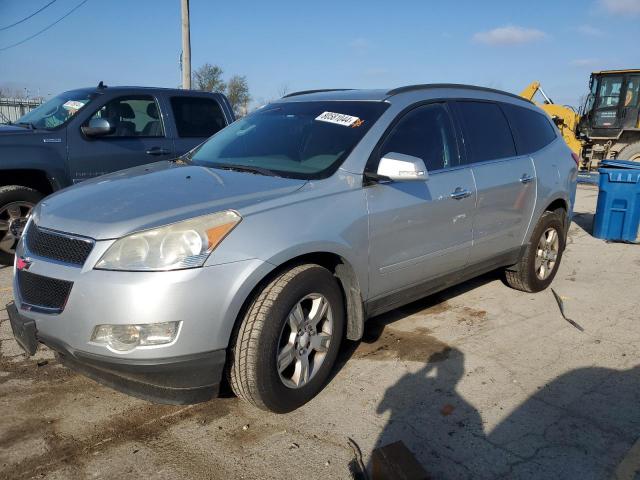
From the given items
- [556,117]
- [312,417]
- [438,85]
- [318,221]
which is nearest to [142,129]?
[438,85]

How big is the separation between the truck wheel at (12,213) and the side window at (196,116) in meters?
1.82

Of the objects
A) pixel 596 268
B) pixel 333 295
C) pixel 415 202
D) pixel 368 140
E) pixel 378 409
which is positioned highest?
pixel 368 140

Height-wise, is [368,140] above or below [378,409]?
above

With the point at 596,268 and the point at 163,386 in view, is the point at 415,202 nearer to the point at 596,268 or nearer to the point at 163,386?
the point at 163,386

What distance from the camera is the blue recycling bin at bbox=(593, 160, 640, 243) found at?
24.6 feet

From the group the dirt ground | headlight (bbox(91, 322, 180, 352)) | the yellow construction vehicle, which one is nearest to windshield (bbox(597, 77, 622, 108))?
the yellow construction vehicle

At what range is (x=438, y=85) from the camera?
411 centimetres

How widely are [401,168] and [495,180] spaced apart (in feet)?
4.66

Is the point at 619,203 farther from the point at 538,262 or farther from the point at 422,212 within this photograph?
the point at 422,212

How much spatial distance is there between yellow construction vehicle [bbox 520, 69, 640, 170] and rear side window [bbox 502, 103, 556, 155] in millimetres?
10268

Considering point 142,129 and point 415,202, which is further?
point 142,129

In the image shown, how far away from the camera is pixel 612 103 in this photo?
51.1 feet

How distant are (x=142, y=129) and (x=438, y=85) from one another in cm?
369

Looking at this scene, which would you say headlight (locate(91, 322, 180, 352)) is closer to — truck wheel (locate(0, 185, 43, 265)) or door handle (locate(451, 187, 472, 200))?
door handle (locate(451, 187, 472, 200))
